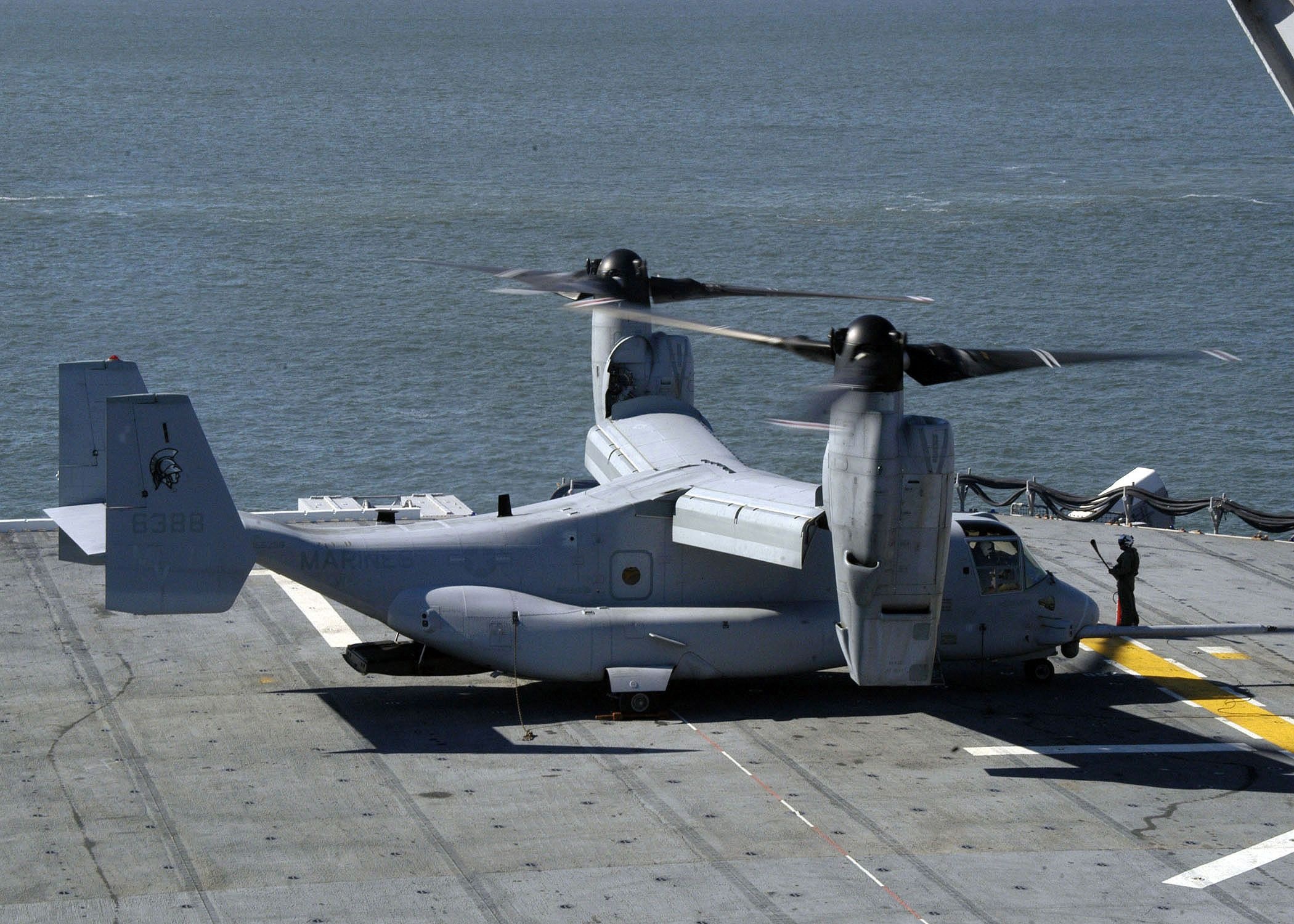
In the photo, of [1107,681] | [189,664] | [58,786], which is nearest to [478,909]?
[58,786]

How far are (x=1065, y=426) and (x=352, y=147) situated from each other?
→ 78945 millimetres

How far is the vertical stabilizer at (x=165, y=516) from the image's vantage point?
23.3 meters

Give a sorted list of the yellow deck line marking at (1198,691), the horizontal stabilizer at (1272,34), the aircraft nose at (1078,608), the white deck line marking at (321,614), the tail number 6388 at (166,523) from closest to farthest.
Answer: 1. the horizontal stabilizer at (1272,34)
2. the tail number 6388 at (166,523)
3. the yellow deck line marking at (1198,691)
4. the aircraft nose at (1078,608)
5. the white deck line marking at (321,614)

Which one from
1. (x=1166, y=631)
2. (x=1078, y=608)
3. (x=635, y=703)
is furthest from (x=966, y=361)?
(x=1166, y=631)

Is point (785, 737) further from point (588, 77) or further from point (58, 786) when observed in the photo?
point (588, 77)

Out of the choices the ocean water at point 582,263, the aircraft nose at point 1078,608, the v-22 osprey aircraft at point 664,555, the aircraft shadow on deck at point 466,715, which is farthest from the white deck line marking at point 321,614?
the aircraft nose at point 1078,608

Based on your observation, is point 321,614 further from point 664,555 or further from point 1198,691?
point 1198,691

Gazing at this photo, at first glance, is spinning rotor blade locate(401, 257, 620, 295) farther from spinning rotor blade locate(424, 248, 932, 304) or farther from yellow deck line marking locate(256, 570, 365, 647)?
yellow deck line marking locate(256, 570, 365, 647)

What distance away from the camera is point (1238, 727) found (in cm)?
2478

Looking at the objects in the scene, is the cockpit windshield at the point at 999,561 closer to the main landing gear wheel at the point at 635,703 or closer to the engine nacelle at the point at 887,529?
the engine nacelle at the point at 887,529

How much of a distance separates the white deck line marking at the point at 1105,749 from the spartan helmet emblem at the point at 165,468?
11722 millimetres

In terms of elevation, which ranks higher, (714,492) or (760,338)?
(760,338)

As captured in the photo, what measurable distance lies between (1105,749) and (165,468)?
1379 cm

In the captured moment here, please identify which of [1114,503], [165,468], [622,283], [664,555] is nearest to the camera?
[165,468]
